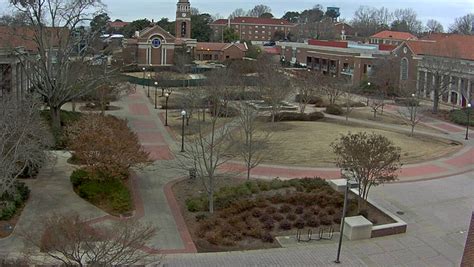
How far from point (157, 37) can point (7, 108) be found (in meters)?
66.7

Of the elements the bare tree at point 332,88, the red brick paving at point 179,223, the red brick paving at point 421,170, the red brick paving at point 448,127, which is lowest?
the red brick paving at point 179,223

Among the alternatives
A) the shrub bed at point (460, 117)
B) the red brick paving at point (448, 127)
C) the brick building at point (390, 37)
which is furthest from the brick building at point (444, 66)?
the brick building at point (390, 37)

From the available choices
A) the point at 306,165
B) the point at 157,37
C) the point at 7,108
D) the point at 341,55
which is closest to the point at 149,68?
the point at 157,37

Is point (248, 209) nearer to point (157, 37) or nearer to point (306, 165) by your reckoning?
point (306, 165)

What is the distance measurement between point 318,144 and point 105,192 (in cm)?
1645

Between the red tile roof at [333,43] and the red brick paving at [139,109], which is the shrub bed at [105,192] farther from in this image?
the red tile roof at [333,43]

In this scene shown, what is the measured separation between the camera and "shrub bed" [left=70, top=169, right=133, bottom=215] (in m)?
19.9

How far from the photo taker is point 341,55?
259 feet

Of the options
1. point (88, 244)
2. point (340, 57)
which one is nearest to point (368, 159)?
point (88, 244)

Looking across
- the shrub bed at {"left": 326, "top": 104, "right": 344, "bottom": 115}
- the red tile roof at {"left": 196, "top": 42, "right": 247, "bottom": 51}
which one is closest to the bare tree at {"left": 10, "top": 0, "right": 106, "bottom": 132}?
the shrub bed at {"left": 326, "top": 104, "right": 344, "bottom": 115}

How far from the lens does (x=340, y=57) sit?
79.1 metres

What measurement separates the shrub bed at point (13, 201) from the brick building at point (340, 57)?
51647 millimetres

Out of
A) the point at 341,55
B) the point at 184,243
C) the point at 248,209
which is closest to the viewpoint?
the point at 184,243

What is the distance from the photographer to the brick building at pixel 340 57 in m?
72.6
